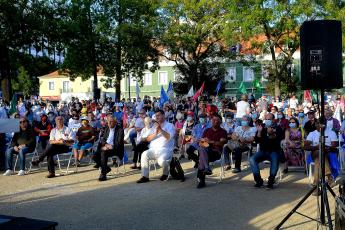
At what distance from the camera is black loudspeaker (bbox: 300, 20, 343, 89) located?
217 inches

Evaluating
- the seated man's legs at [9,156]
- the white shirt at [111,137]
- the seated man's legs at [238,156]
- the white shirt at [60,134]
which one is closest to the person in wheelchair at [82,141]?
the white shirt at [60,134]

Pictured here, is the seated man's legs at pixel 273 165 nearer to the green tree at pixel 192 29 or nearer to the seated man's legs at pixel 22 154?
the seated man's legs at pixel 22 154

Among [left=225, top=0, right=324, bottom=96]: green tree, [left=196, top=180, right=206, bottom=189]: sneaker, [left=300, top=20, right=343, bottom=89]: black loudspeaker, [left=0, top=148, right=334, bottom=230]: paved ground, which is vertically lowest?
[left=0, top=148, right=334, bottom=230]: paved ground

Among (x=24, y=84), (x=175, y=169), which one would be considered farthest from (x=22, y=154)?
(x=24, y=84)

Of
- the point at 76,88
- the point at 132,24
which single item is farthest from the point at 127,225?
the point at 76,88

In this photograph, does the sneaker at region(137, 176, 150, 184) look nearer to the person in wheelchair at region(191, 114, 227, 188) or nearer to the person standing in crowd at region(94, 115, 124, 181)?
the person standing in crowd at region(94, 115, 124, 181)

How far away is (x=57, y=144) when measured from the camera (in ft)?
32.4

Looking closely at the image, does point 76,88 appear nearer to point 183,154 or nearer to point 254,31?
point 254,31

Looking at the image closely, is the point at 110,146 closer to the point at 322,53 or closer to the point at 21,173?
the point at 21,173

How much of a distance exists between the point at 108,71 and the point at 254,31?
1145cm

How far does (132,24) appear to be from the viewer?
31.3 meters

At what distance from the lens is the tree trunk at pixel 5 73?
83.5ft

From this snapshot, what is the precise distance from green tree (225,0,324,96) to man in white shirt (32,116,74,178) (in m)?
17.6

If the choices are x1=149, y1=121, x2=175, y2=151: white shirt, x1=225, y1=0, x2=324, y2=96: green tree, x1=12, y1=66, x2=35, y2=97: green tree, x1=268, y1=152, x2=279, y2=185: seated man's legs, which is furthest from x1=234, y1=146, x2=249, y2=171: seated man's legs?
x1=12, y1=66, x2=35, y2=97: green tree
